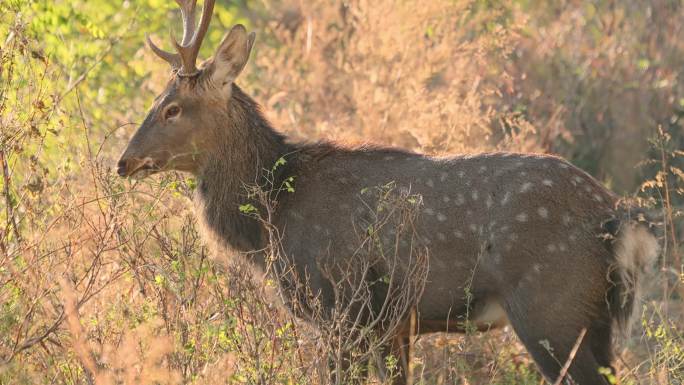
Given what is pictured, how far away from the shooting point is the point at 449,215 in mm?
6594

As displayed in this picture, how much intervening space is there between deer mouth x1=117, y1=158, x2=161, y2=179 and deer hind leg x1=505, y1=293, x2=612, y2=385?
8.32ft

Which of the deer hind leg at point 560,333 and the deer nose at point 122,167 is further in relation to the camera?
the deer nose at point 122,167

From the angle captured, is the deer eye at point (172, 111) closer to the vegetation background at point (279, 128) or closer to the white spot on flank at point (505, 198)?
the vegetation background at point (279, 128)

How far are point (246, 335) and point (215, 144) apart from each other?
2.16 m

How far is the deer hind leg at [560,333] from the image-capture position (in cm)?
623

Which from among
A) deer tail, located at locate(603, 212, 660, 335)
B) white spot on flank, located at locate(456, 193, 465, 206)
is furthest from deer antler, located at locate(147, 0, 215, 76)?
deer tail, located at locate(603, 212, 660, 335)

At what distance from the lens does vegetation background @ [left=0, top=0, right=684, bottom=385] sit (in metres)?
5.90

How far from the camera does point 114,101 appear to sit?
1193 cm

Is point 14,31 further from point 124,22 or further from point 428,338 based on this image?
point 124,22

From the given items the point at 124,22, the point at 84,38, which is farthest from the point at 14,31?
the point at 124,22

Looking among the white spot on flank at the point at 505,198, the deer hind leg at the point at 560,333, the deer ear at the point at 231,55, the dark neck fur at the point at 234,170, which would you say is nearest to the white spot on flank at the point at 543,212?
the white spot on flank at the point at 505,198

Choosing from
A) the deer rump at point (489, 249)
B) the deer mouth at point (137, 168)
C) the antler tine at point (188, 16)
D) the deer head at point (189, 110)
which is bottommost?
the deer rump at point (489, 249)

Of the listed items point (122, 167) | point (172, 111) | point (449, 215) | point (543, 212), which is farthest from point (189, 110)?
point (543, 212)

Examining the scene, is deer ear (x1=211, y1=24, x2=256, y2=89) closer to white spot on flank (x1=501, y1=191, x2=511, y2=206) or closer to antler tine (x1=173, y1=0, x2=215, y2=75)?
antler tine (x1=173, y1=0, x2=215, y2=75)
